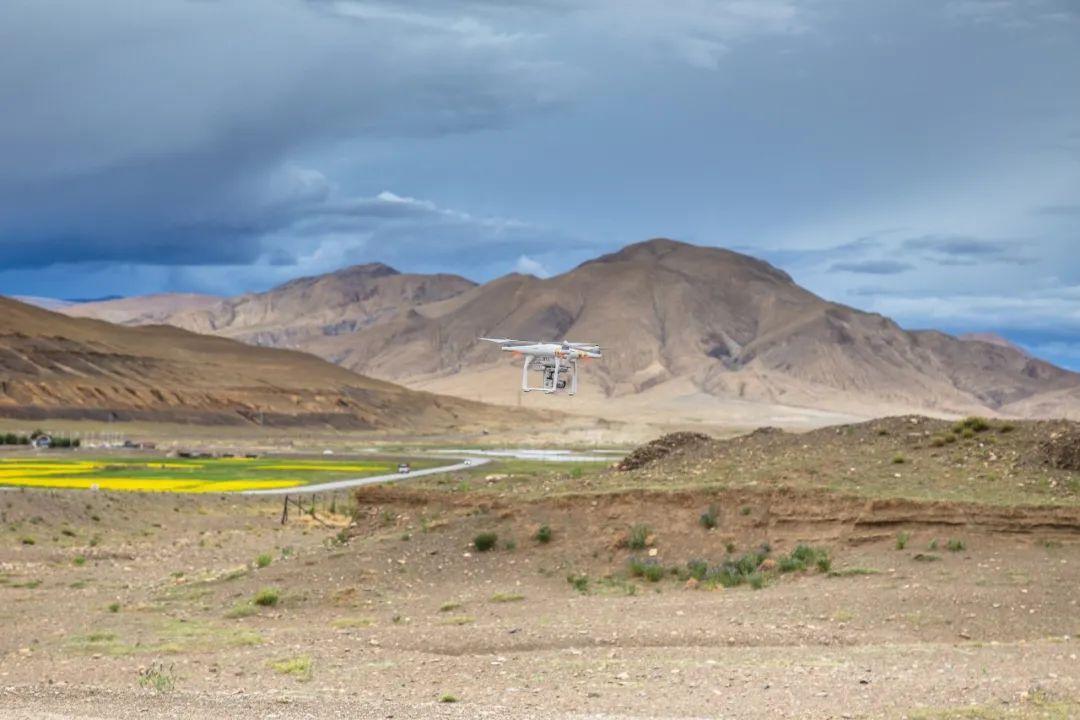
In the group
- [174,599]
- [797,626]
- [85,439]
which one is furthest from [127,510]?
[85,439]

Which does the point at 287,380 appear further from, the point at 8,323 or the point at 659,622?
the point at 659,622

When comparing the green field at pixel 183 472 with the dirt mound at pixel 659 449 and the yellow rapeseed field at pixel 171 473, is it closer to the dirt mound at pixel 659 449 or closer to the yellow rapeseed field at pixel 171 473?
the yellow rapeseed field at pixel 171 473

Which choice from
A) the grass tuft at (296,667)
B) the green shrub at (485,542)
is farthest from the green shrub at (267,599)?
the grass tuft at (296,667)

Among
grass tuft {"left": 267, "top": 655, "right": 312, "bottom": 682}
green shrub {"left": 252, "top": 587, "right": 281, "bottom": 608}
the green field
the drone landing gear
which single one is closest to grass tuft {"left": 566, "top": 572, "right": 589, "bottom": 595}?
the drone landing gear

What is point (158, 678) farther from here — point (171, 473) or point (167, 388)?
point (167, 388)

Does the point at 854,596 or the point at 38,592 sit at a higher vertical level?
the point at 854,596

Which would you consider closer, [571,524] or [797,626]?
[797,626]
